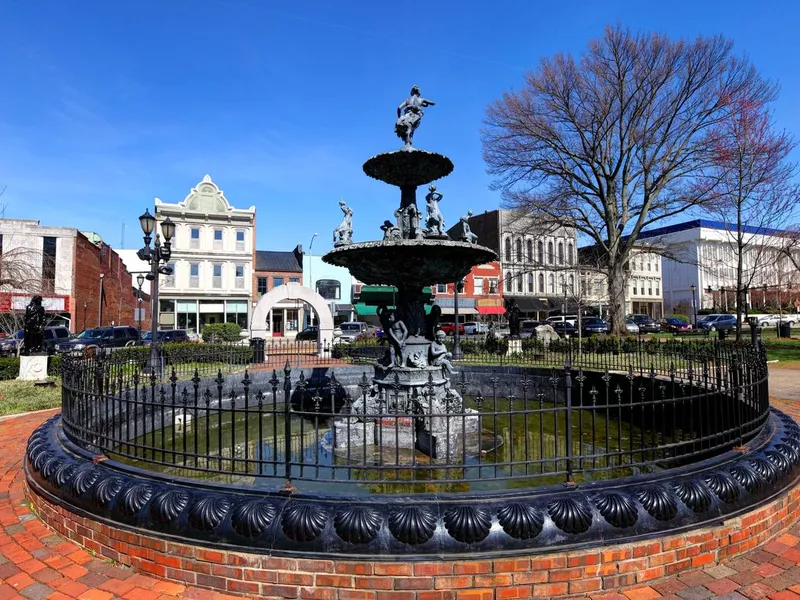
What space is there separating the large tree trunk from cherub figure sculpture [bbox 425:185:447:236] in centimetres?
1922

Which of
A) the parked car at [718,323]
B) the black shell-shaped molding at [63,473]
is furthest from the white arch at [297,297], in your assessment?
the parked car at [718,323]

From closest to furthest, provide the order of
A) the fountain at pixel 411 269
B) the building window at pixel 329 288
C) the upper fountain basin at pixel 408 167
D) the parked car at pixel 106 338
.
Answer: the fountain at pixel 411 269
the upper fountain basin at pixel 408 167
the parked car at pixel 106 338
the building window at pixel 329 288

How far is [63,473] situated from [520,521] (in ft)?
13.2

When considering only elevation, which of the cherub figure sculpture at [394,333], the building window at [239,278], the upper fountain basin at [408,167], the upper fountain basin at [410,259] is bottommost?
the cherub figure sculpture at [394,333]

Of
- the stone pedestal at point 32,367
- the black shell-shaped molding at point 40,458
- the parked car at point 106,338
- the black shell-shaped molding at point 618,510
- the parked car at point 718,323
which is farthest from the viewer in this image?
the parked car at point 718,323

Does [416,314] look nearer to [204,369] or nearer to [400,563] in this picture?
[400,563]

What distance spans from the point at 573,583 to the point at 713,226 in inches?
2766

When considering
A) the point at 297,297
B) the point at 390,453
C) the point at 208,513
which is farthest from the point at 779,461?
the point at 297,297

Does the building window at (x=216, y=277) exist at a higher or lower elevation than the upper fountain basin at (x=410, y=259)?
higher

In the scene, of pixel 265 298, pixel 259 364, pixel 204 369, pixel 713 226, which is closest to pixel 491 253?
pixel 204 369

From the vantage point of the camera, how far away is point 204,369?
45.6ft

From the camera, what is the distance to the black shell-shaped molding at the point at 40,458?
4637 mm

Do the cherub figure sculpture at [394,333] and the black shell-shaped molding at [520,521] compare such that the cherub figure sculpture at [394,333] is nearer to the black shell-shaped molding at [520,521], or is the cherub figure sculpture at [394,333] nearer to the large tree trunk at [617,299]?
the black shell-shaped molding at [520,521]

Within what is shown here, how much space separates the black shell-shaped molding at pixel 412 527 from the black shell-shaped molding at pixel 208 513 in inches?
49.2
